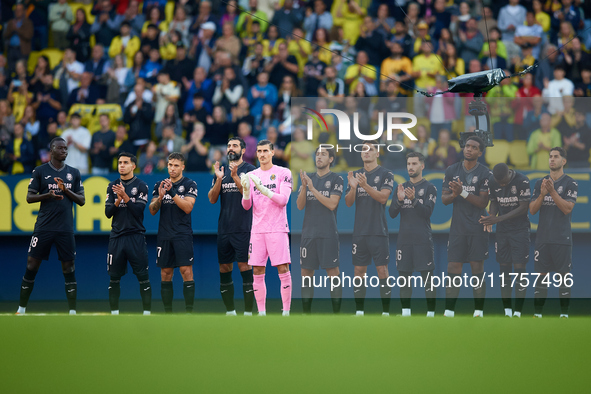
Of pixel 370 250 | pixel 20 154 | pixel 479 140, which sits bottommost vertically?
pixel 370 250

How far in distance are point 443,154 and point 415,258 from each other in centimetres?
131

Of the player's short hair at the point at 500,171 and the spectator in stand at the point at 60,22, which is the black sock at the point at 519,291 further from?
the spectator in stand at the point at 60,22

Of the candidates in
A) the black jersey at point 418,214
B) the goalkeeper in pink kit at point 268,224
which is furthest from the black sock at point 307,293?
the black jersey at point 418,214

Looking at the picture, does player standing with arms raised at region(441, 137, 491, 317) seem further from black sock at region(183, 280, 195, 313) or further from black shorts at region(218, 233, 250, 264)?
black sock at region(183, 280, 195, 313)

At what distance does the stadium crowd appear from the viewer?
11.1m

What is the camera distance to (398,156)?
8.30m

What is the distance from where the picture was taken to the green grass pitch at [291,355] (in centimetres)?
402

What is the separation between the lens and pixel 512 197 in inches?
311

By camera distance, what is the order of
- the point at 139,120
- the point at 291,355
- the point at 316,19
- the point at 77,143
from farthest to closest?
1. the point at 316,19
2. the point at 139,120
3. the point at 77,143
4. the point at 291,355

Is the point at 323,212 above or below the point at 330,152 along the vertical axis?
below

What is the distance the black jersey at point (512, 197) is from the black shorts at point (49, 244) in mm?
5108

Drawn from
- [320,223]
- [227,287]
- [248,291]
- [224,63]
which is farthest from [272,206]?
[224,63]

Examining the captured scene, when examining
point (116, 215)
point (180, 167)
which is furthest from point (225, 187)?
point (116, 215)

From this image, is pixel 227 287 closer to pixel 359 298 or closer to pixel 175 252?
pixel 175 252
